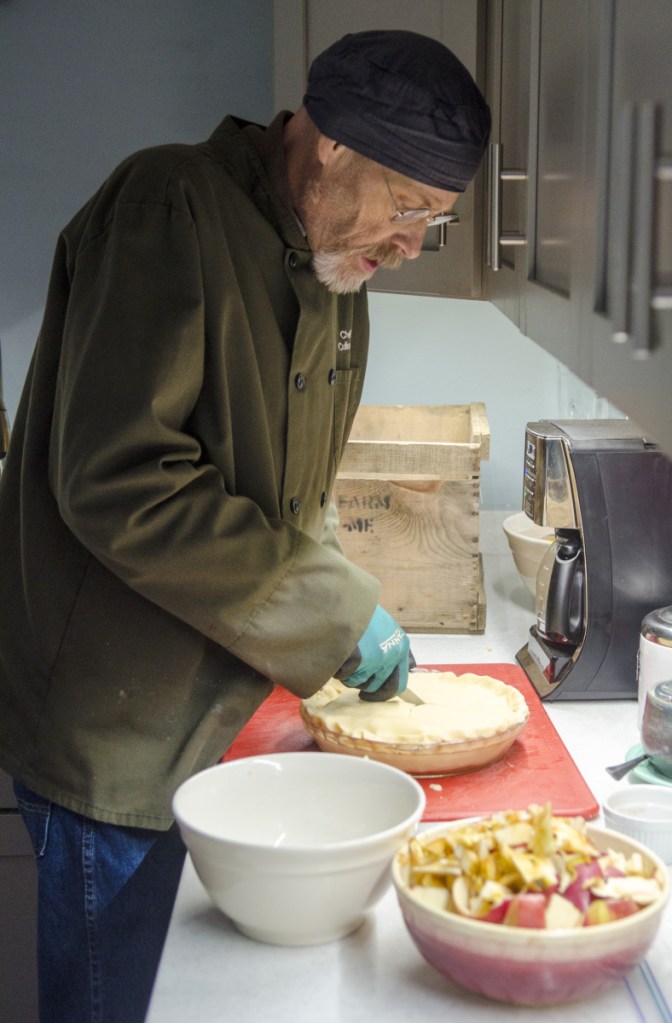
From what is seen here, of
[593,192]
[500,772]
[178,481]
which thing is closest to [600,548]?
[500,772]

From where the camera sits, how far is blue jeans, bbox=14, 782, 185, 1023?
1.41 metres

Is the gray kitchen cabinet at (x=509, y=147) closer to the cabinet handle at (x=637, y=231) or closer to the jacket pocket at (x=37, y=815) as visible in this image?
the cabinet handle at (x=637, y=231)

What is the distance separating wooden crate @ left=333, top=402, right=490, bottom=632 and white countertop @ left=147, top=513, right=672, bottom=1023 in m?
0.95

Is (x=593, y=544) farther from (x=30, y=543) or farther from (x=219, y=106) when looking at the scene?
(x=219, y=106)

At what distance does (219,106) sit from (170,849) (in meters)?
1.68

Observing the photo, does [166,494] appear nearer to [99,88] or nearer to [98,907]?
[98,907]

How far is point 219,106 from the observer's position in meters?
2.53

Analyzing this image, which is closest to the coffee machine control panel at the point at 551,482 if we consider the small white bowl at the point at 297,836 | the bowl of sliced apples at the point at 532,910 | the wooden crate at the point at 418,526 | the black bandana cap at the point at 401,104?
the wooden crate at the point at 418,526

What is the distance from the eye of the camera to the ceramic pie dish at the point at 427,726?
1.33m

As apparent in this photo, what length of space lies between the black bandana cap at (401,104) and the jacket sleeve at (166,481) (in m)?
0.22

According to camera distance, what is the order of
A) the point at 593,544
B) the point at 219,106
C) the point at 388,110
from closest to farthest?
1. the point at 388,110
2. the point at 593,544
3. the point at 219,106

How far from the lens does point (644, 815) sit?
3.73 feet

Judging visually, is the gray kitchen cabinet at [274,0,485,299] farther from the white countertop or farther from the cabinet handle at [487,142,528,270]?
the white countertop

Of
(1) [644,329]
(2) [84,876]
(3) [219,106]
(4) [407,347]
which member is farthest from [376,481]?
(1) [644,329]
